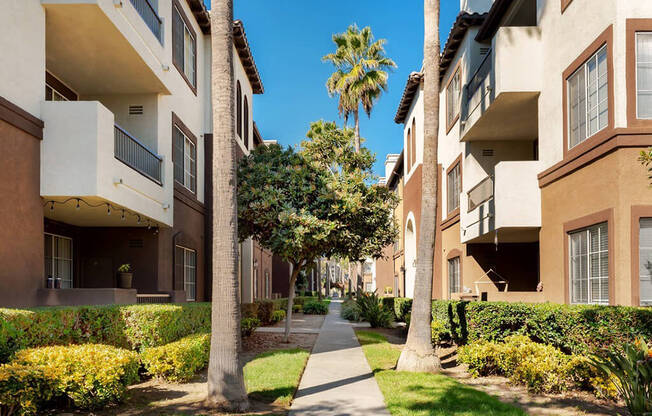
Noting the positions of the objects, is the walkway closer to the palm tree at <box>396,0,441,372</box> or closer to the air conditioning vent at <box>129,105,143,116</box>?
the palm tree at <box>396,0,441,372</box>

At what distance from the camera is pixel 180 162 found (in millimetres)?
18750

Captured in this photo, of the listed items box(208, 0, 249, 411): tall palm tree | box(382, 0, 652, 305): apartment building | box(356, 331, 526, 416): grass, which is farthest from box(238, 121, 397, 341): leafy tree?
box(208, 0, 249, 411): tall palm tree

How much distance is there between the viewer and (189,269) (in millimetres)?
19641

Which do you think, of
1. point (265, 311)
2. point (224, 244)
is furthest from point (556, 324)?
point (265, 311)

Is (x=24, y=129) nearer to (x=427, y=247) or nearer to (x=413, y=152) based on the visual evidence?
(x=427, y=247)

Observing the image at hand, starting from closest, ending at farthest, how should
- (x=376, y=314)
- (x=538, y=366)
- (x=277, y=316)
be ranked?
(x=538, y=366)
(x=376, y=314)
(x=277, y=316)

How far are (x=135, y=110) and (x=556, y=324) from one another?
1209 cm

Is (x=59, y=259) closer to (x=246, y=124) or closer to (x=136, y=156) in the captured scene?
(x=136, y=156)

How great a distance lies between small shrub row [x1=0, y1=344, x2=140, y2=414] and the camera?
266 inches

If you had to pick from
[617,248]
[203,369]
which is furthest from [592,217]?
[203,369]

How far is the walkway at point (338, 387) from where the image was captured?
28.0ft

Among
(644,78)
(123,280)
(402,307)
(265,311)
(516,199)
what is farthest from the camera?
(265,311)

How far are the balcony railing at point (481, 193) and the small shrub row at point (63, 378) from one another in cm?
1118

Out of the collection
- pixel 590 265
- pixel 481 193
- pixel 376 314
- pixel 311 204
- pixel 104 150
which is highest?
pixel 104 150
